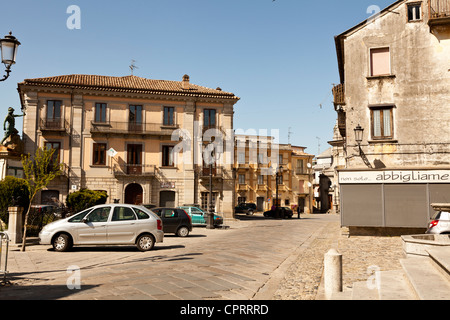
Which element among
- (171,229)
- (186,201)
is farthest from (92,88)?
(171,229)

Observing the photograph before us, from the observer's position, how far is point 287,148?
197ft

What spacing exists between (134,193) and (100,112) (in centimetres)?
729

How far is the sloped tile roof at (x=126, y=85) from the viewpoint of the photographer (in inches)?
1207

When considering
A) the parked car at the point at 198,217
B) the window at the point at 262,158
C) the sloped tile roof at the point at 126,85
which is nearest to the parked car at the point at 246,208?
the window at the point at 262,158

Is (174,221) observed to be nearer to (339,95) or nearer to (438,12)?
(339,95)

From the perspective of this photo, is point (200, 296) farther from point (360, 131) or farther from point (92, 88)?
point (92, 88)

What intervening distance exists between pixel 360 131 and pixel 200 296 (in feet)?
43.2

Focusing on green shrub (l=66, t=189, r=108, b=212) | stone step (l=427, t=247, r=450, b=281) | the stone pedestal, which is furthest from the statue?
stone step (l=427, t=247, r=450, b=281)

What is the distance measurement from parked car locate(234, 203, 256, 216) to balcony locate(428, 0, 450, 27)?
35735 mm

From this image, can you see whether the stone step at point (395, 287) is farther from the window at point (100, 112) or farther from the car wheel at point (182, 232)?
the window at point (100, 112)

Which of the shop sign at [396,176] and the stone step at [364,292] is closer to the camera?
the stone step at [364,292]

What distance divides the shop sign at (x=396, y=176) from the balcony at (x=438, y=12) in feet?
21.8

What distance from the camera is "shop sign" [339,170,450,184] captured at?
1605cm

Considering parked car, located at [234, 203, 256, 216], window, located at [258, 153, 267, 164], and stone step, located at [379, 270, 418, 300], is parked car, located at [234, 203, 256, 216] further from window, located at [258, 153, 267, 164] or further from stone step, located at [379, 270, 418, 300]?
stone step, located at [379, 270, 418, 300]
